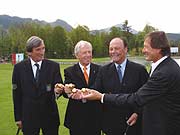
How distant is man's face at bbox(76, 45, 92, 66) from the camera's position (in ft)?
20.3

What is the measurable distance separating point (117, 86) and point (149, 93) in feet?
4.13

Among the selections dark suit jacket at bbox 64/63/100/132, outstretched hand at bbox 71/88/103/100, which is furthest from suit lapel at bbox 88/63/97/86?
outstretched hand at bbox 71/88/103/100

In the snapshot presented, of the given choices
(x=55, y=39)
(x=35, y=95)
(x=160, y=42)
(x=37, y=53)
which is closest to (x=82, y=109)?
(x=35, y=95)

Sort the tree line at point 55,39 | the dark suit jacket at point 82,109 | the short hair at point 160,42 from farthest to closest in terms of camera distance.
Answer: the tree line at point 55,39, the dark suit jacket at point 82,109, the short hair at point 160,42

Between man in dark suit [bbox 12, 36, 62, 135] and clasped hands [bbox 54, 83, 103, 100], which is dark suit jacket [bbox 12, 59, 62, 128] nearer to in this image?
man in dark suit [bbox 12, 36, 62, 135]

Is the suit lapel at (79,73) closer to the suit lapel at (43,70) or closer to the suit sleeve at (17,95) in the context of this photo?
the suit lapel at (43,70)

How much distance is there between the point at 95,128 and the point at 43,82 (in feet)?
4.00

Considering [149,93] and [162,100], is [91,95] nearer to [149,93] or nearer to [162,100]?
[149,93]

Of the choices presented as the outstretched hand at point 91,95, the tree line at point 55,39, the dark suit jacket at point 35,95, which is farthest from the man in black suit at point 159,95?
the tree line at point 55,39

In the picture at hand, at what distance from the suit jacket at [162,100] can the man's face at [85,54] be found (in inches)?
71.1

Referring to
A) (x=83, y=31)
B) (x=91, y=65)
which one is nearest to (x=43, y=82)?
(x=91, y=65)

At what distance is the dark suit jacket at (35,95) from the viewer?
6238mm

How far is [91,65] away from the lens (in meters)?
6.44

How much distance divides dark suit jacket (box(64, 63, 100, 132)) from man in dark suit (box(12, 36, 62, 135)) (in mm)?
265
